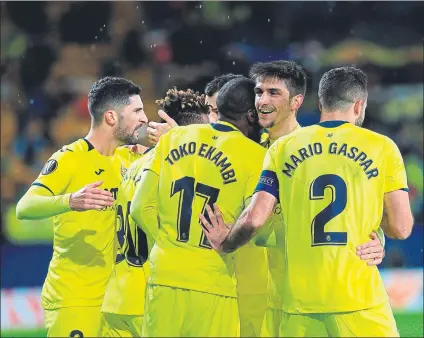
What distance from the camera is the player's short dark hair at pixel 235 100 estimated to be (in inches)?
188

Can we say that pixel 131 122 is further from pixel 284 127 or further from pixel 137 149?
pixel 284 127

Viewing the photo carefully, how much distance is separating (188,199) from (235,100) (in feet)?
2.07

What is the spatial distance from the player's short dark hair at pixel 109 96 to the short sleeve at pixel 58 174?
0.43 m

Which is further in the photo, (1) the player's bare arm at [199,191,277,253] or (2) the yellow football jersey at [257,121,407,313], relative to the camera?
(1) the player's bare arm at [199,191,277,253]

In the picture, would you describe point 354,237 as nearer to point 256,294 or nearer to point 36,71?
point 256,294

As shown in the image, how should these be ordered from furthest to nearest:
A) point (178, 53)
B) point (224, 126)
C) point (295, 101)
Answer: point (178, 53), point (295, 101), point (224, 126)

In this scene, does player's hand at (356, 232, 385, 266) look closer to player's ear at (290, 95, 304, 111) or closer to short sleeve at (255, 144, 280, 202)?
short sleeve at (255, 144, 280, 202)

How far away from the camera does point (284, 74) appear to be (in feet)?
17.2

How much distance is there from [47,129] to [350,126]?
30.2ft

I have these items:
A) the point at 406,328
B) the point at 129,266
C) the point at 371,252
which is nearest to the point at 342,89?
the point at 371,252

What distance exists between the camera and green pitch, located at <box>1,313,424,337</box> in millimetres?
9555

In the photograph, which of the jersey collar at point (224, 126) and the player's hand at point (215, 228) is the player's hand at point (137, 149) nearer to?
the jersey collar at point (224, 126)

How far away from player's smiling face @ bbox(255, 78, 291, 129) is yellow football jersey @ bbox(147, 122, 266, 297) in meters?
0.42

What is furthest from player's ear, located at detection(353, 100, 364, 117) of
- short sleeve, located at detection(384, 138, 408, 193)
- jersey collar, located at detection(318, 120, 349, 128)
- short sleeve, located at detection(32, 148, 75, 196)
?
short sleeve, located at detection(32, 148, 75, 196)
